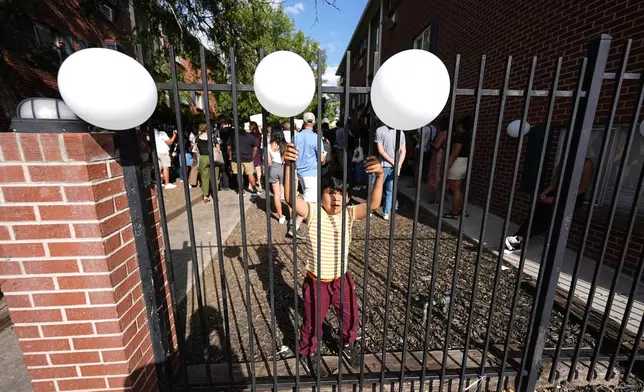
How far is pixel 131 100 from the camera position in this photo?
1.17 metres

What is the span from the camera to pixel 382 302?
2.93 m

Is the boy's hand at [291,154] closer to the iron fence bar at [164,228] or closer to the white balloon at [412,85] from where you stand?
the white balloon at [412,85]

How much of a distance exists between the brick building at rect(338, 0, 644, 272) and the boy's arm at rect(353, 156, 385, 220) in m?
0.45

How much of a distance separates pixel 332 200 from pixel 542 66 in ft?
14.3

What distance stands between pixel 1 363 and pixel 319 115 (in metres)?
2.93

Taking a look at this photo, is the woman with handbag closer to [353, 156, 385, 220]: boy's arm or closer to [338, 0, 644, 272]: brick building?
[338, 0, 644, 272]: brick building

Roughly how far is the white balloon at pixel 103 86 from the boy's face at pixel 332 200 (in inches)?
45.4

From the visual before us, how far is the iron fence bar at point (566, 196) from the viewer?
155 centimetres

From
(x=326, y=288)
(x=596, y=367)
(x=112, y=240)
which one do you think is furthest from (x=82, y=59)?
(x=596, y=367)

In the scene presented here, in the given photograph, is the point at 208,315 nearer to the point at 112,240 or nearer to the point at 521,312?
the point at 112,240

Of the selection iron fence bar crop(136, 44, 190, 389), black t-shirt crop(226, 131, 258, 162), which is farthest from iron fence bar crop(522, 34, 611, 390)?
black t-shirt crop(226, 131, 258, 162)

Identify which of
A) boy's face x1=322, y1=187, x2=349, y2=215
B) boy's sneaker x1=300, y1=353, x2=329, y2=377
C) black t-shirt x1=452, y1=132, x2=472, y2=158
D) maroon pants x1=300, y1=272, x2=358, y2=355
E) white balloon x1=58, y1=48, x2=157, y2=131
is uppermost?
white balloon x1=58, y1=48, x2=157, y2=131

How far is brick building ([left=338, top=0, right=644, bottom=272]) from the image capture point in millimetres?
3202

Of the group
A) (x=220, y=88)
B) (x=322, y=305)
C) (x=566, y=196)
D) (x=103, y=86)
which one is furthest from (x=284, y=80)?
(x=566, y=196)
